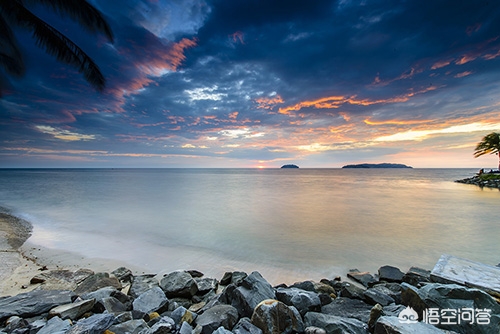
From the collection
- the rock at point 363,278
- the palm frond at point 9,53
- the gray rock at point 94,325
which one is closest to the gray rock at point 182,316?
the gray rock at point 94,325

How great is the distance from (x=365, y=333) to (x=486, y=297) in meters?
1.53

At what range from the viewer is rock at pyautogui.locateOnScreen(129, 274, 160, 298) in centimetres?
405

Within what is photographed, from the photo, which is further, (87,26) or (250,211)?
(250,211)

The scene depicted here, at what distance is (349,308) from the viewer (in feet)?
11.1

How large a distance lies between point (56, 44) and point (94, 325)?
37.6ft

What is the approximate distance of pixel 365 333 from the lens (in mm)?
2566

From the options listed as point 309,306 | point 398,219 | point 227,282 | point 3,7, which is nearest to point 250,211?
point 398,219

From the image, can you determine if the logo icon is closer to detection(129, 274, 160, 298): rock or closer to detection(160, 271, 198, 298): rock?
detection(160, 271, 198, 298): rock

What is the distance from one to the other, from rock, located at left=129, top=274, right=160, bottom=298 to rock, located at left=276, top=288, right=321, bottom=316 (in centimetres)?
257

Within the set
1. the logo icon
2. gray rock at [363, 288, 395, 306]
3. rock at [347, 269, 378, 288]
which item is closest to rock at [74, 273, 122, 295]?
gray rock at [363, 288, 395, 306]

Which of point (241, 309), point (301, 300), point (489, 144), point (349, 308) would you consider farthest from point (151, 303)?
point (489, 144)

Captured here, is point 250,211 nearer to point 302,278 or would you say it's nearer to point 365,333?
point 302,278

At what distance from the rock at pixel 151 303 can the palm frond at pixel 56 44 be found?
414 inches

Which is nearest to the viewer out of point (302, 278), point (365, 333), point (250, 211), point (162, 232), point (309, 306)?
point (365, 333)
